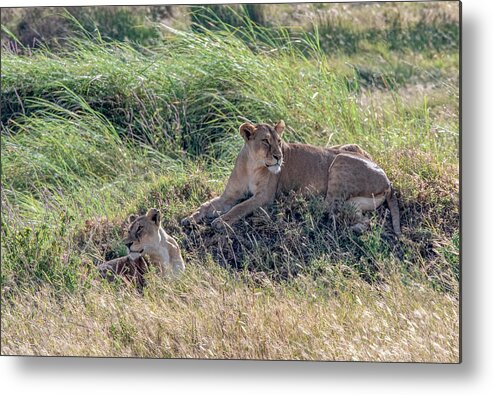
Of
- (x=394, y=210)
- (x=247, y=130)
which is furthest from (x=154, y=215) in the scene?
(x=394, y=210)

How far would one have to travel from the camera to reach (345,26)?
7852mm

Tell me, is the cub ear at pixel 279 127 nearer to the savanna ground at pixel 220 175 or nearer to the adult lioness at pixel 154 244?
the savanna ground at pixel 220 175

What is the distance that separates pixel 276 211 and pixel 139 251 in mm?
804

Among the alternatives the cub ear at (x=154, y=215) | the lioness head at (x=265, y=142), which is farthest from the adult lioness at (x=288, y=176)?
the cub ear at (x=154, y=215)

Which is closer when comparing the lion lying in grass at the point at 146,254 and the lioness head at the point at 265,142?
the lion lying in grass at the point at 146,254

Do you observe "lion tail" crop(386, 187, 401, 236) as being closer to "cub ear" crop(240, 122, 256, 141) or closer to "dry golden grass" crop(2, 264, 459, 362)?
"dry golden grass" crop(2, 264, 459, 362)

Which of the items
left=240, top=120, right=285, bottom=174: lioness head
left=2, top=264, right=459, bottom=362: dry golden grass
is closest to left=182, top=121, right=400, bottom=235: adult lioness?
left=240, top=120, right=285, bottom=174: lioness head

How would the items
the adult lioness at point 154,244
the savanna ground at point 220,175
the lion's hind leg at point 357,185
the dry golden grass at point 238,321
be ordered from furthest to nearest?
the lion's hind leg at point 357,185 < the adult lioness at point 154,244 < the savanna ground at point 220,175 < the dry golden grass at point 238,321

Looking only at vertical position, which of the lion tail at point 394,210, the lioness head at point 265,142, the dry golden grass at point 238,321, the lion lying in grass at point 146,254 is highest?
the lioness head at point 265,142

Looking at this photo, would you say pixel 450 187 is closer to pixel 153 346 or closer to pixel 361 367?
pixel 361 367

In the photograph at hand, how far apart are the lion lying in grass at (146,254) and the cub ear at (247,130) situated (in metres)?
0.67

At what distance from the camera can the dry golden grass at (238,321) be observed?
6.47 metres

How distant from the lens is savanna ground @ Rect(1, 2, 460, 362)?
6.65 m

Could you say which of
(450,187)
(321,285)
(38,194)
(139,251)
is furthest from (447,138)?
(38,194)
